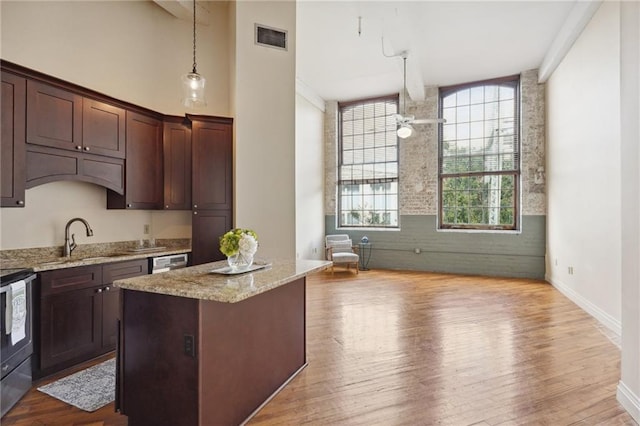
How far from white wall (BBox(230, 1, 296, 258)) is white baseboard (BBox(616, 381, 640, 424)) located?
3.29m

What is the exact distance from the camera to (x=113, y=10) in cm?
377

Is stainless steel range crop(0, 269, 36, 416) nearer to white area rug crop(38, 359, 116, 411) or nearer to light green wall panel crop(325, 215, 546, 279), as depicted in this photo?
white area rug crop(38, 359, 116, 411)

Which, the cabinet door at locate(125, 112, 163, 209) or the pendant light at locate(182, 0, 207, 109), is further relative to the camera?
the cabinet door at locate(125, 112, 163, 209)

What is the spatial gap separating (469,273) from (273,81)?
5.59m

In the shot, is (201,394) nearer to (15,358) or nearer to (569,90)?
(15,358)

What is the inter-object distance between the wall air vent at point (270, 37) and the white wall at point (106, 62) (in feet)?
2.00

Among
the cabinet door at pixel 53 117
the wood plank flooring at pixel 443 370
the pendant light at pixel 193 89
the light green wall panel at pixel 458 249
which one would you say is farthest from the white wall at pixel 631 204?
the light green wall panel at pixel 458 249

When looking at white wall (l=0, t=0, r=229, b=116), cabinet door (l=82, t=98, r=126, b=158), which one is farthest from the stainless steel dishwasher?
white wall (l=0, t=0, r=229, b=116)

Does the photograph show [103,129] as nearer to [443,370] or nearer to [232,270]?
[232,270]

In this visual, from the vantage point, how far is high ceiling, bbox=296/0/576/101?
4.54 m

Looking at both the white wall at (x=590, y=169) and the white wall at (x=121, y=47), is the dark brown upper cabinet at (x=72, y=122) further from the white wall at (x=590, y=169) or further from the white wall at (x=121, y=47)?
the white wall at (x=590, y=169)

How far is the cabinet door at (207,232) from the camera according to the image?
4.03 meters

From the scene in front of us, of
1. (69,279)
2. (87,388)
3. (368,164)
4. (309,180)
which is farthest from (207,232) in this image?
(368,164)

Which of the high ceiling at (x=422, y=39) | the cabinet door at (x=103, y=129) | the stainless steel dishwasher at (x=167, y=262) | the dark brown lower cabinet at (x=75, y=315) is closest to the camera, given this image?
the dark brown lower cabinet at (x=75, y=315)
